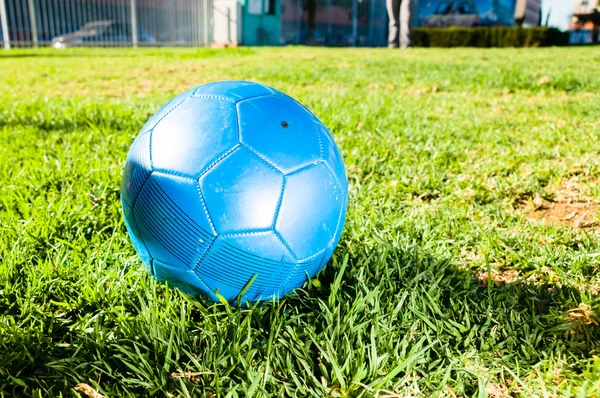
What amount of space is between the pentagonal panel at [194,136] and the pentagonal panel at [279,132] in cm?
5

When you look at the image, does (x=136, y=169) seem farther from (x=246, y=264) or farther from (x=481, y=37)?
(x=481, y=37)

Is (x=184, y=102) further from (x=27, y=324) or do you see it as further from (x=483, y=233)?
(x=483, y=233)

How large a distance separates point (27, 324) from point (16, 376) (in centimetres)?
32

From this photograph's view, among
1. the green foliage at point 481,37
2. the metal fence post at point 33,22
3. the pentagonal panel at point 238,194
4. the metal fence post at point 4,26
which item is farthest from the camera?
the green foliage at point 481,37

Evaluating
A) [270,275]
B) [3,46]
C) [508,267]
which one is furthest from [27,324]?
[3,46]

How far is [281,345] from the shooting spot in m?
1.71

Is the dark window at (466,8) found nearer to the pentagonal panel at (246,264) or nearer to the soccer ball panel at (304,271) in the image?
the soccer ball panel at (304,271)

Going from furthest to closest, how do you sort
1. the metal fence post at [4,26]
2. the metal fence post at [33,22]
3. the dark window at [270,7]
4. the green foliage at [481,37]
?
Result: the dark window at [270,7], the green foliage at [481,37], the metal fence post at [33,22], the metal fence post at [4,26]

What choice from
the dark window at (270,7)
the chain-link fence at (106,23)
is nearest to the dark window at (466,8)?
the dark window at (270,7)

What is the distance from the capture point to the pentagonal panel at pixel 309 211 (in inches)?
68.9

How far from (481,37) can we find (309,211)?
2299cm

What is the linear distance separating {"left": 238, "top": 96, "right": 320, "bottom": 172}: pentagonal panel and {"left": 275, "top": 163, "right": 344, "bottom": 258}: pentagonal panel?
57 millimetres

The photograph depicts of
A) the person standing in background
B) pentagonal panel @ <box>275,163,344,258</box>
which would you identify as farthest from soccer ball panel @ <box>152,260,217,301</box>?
the person standing in background

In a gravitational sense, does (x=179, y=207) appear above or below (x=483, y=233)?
above
